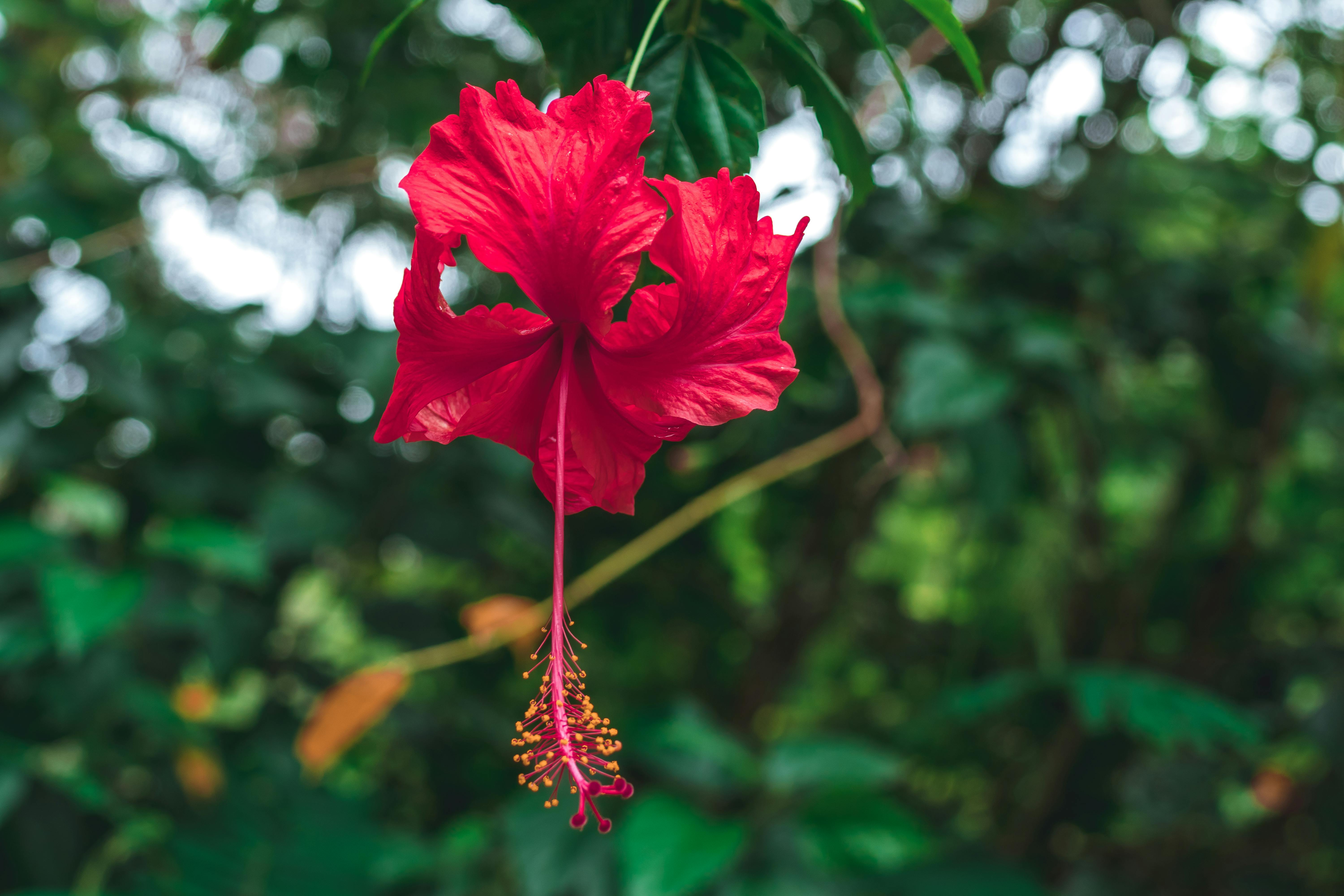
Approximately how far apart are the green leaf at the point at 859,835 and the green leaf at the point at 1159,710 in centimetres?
31

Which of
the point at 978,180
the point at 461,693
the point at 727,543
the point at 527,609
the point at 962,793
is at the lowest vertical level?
the point at 962,793

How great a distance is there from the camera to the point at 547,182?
369mm

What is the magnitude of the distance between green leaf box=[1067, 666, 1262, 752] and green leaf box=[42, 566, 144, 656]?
1.27m

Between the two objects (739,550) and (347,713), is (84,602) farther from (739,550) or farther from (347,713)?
(739,550)

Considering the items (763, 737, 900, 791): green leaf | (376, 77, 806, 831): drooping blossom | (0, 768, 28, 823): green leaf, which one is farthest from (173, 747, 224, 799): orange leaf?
(376, 77, 806, 831): drooping blossom

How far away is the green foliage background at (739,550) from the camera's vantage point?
122 centimetres

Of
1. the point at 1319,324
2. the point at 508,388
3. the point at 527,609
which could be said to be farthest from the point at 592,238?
the point at 1319,324

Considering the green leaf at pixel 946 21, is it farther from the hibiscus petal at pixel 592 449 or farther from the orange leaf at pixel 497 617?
the orange leaf at pixel 497 617

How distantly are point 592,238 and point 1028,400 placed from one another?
1.09m

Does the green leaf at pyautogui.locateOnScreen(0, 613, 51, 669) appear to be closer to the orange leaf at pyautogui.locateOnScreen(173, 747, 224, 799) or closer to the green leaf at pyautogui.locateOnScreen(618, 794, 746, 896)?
the orange leaf at pyautogui.locateOnScreen(173, 747, 224, 799)

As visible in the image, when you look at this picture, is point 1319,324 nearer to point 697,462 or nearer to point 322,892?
point 697,462

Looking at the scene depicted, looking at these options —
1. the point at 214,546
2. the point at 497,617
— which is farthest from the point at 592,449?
the point at 214,546

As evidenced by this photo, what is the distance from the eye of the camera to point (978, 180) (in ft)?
5.26

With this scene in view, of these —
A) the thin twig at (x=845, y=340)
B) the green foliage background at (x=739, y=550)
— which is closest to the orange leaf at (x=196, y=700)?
the green foliage background at (x=739, y=550)
